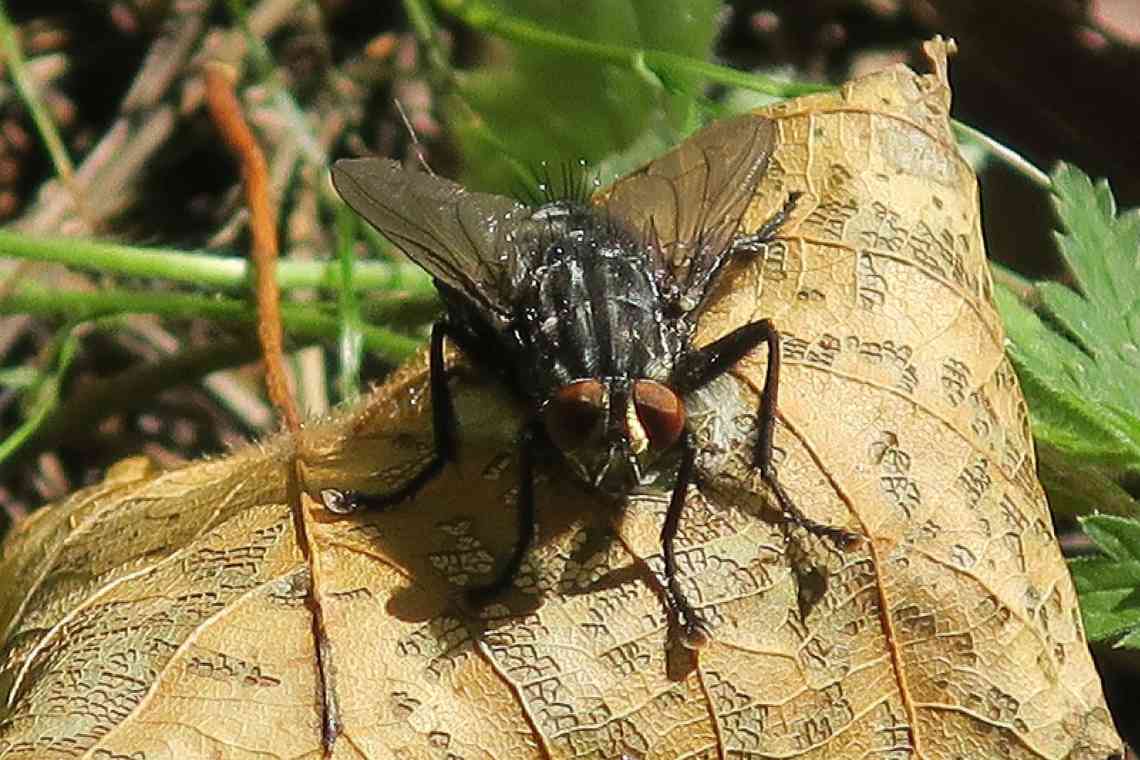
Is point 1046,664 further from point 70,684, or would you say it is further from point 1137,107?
point 1137,107

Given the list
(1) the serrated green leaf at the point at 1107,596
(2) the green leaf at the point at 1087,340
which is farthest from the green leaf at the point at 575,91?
(1) the serrated green leaf at the point at 1107,596

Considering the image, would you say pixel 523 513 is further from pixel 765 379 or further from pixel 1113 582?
pixel 1113 582

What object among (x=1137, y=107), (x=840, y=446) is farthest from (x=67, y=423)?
(x=1137, y=107)

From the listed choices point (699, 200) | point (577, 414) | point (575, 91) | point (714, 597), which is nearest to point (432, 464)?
point (577, 414)

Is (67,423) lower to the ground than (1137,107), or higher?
lower

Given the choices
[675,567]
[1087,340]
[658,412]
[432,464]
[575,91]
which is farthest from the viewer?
[575,91]

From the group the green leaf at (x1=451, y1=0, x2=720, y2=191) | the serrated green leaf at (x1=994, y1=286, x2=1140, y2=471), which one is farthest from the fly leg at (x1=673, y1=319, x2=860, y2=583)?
the green leaf at (x1=451, y1=0, x2=720, y2=191)

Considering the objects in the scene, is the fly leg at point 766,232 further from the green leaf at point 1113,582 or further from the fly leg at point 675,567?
the green leaf at point 1113,582
